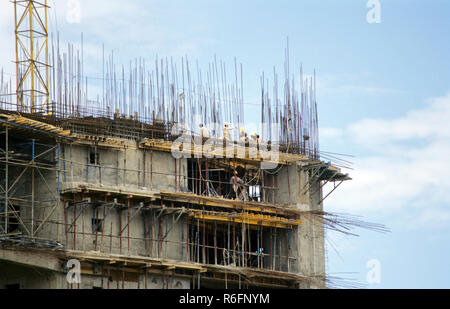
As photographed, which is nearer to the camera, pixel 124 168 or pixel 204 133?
pixel 124 168

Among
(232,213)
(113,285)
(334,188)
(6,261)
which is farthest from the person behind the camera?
(334,188)

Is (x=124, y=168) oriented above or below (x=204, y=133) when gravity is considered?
below

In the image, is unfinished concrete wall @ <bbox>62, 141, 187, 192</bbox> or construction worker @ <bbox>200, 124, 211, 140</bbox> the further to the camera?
construction worker @ <bbox>200, 124, 211, 140</bbox>

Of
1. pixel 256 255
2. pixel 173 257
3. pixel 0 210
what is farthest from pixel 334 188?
pixel 0 210

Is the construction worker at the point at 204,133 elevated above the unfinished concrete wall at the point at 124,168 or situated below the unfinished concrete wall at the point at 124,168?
above

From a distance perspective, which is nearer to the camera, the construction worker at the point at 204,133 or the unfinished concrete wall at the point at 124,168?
the unfinished concrete wall at the point at 124,168

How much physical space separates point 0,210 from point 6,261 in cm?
338

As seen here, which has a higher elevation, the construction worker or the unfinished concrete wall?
the construction worker

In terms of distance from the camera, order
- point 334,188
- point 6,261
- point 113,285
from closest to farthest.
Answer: point 6,261
point 113,285
point 334,188

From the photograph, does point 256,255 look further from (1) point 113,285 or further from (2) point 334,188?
(1) point 113,285

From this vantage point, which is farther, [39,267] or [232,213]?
[232,213]

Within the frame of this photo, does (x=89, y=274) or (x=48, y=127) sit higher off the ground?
(x=48, y=127)

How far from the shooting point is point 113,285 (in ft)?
210
